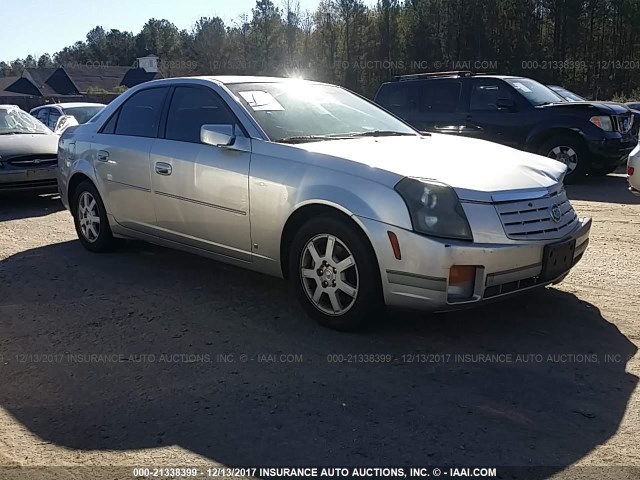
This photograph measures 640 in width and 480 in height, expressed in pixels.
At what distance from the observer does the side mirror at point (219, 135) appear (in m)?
4.77

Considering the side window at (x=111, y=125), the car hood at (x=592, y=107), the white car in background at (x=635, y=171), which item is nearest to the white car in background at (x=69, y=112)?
the side window at (x=111, y=125)

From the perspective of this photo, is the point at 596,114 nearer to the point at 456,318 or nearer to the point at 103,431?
the point at 456,318

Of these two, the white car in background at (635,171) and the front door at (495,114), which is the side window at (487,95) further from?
the white car in background at (635,171)

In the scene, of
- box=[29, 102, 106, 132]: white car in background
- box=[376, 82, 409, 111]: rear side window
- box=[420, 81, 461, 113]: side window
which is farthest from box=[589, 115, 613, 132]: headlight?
box=[29, 102, 106, 132]: white car in background

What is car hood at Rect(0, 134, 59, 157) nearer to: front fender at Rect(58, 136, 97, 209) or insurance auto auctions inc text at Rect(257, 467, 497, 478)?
front fender at Rect(58, 136, 97, 209)

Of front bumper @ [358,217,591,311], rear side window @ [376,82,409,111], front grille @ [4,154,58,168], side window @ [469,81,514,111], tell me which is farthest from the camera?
rear side window @ [376,82,409,111]

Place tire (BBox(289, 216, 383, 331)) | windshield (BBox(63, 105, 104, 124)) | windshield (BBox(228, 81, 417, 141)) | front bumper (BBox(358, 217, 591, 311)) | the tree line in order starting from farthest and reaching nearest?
the tree line < windshield (BBox(63, 105, 104, 124)) < windshield (BBox(228, 81, 417, 141)) < tire (BBox(289, 216, 383, 331)) < front bumper (BBox(358, 217, 591, 311))

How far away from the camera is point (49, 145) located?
33.6ft

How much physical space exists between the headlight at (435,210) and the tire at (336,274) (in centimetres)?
37

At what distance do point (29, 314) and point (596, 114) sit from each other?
8.86 metres

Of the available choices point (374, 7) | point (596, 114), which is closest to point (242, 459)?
point (596, 114)

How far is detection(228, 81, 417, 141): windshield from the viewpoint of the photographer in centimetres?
493

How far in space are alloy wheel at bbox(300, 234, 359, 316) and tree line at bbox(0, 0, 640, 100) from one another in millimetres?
27922

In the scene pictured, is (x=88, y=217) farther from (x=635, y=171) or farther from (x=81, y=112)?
(x=81, y=112)
